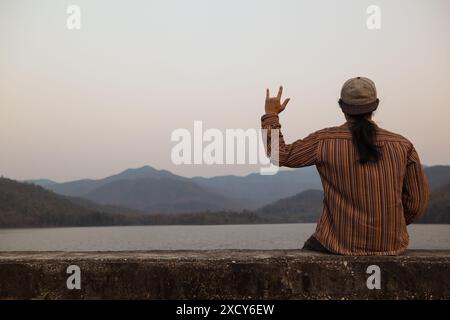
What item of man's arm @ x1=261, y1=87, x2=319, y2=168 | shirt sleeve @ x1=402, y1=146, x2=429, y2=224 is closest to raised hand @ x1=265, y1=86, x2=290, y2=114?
man's arm @ x1=261, y1=87, x2=319, y2=168

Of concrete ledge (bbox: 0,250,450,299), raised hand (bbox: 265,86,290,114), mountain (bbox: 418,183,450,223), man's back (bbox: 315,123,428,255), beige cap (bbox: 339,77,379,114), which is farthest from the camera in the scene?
mountain (bbox: 418,183,450,223)

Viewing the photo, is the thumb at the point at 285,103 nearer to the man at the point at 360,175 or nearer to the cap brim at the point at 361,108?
the man at the point at 360,175

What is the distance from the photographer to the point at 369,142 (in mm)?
3479

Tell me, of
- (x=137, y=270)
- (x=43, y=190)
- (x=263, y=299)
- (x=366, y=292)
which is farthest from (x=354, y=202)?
(x=43, y=190)

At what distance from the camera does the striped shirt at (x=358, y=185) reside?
3422 millimetres

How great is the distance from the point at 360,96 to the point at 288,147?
0.61 metres

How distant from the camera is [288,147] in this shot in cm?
364

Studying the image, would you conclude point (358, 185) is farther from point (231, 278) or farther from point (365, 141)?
point (231, 278)

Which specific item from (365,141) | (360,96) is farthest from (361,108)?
(365,141)

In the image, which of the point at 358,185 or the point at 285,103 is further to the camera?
the point at 285,103

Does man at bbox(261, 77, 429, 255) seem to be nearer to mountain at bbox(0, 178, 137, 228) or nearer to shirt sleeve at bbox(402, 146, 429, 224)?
shirt sleeve at bbox(402, 146, 429, 224)

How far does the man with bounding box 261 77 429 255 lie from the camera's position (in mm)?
3424
